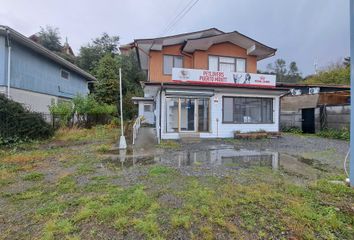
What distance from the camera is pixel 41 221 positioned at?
3494 mm

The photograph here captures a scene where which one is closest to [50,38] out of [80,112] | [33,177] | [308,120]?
[80,112]

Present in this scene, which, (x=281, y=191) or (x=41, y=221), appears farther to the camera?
(x=281, y=191)

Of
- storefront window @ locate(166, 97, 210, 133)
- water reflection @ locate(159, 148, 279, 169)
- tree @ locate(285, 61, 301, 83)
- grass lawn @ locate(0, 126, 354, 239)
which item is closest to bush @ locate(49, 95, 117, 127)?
storefront window @ locate(166, 97, 210, 133)

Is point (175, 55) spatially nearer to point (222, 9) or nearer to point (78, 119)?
point (222, 9)

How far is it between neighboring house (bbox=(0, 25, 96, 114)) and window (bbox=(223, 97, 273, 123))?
40.5 ft

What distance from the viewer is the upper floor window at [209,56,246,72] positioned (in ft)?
53.7

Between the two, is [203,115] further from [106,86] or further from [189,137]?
[106,86]

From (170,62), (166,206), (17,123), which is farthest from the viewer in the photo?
(170,62)

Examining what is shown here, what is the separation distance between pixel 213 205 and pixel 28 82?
15336 millimetres

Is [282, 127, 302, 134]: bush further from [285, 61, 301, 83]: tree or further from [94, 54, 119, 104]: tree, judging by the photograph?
[285, 61, 301, 83]: tree

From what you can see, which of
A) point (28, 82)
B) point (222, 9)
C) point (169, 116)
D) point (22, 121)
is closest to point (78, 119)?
point (28, 82)

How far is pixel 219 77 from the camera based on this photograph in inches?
558

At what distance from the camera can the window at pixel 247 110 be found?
14109 mm

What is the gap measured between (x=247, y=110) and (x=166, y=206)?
1171 centimetres
